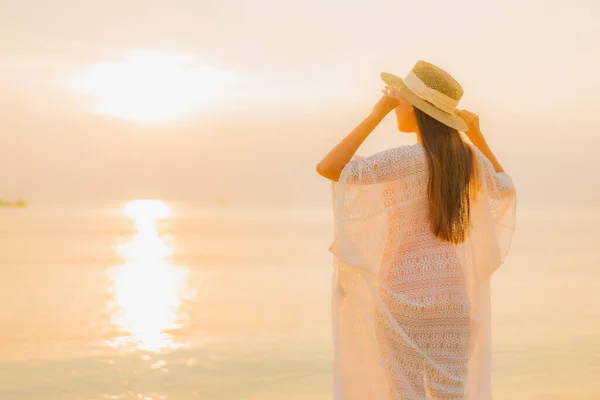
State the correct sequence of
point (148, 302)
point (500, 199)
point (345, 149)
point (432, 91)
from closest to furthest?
point (345, 149) < point (432, 91) < point (500, 199) < point (148, 302)

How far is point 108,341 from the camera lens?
804 centimetres

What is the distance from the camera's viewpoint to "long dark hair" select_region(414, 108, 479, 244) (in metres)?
2.89

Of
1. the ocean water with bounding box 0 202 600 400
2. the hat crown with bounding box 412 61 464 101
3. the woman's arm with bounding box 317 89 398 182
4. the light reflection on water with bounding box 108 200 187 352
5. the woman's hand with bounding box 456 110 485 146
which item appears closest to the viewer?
the woman's arm with bounding box 317 89 398 182

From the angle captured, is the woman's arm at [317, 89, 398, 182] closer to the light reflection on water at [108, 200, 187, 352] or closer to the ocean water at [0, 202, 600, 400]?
the ocean water at [0, 202, 600, 400]

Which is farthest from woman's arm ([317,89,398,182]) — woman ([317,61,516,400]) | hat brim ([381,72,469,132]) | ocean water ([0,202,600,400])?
ocean water ([0,202,600,400])

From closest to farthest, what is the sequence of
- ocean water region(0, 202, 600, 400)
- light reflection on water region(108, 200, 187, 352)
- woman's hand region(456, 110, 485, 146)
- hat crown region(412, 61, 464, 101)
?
hat crown region(412, 61, 464, 101)
woman's hand region(456, 110, 485, 146)
ocean water region(0, 202, 600, 400)
light reflection on water region(108, 200, 187, 352)

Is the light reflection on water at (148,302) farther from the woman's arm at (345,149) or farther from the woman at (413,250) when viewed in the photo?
the woman's arm at (345,149)

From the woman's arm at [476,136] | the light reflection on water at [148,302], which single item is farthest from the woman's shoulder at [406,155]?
the light reflection on water at [148,302]

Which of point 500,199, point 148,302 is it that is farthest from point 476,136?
point 148,302

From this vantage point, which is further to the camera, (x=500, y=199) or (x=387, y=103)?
(x=500, y=199)

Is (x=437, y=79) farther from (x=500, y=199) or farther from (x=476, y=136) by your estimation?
(x=500, y=199)

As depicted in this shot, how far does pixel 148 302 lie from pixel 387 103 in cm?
843

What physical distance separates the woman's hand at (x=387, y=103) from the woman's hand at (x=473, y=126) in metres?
0.37

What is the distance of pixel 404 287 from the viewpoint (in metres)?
2.92
